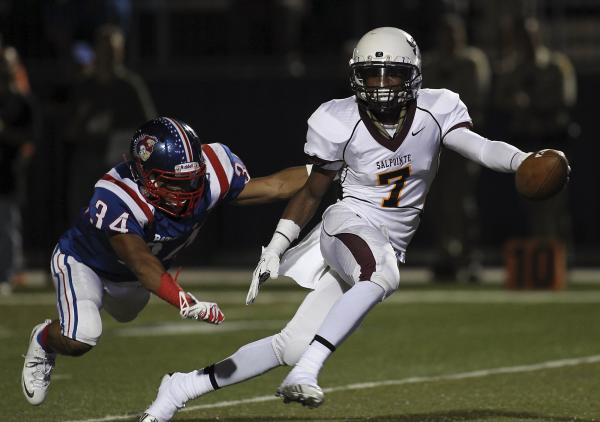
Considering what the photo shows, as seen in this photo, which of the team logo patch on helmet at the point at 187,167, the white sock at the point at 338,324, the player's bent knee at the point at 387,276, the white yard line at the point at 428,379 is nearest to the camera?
the white sock at the point at 338,324

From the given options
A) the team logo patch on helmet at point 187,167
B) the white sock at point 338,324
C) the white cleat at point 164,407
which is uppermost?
the team logo patch on helmet at point 187,167

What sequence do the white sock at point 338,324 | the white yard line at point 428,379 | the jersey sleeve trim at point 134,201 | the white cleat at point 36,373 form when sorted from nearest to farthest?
the white sock at point 338,324 < the jersey sleeve trim at point 134,201 < the white cleat at point 36,373 < the white yard line at point 428,379

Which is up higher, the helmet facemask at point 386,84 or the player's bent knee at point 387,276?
the helmet facemask at point 386,84

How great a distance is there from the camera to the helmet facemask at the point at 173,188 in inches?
224

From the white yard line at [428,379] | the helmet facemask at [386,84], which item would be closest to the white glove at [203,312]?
the white yard line at [428,379]

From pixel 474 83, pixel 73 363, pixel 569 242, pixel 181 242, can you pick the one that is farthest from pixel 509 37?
pixel 181 242

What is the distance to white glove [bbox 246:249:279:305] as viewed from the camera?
5406 millimetres

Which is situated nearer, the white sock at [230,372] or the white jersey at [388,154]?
the white sock at [230,372]

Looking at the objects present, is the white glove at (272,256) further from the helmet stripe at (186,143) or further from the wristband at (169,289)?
the helmet stripe at (186,143)

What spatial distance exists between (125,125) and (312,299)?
572 cm

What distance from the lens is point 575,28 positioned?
13.5 metres

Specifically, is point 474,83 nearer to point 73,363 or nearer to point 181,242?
point 73,363

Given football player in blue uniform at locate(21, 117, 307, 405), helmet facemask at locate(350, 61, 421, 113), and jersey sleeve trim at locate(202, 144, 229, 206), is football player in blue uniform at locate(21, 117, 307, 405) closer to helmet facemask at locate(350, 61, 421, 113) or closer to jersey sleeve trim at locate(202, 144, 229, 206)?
jersey sleeve trim at locate(202, 144, 229, 206)

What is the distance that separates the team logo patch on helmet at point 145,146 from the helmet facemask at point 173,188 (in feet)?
Result: 0.16
